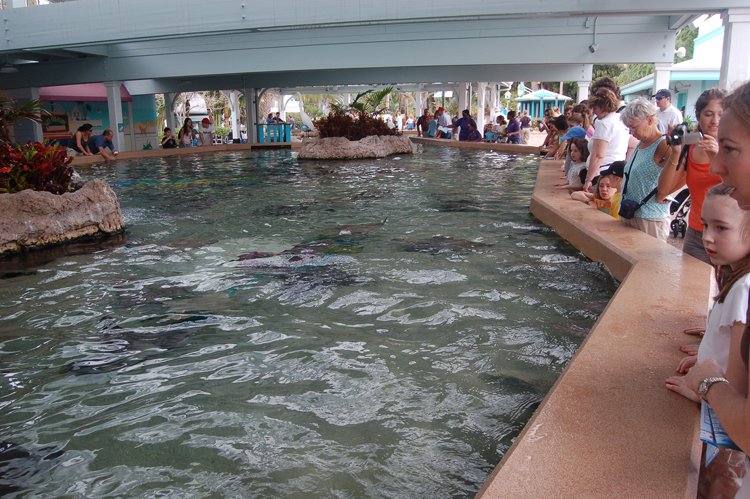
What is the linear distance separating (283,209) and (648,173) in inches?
230

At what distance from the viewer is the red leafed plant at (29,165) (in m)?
7.08

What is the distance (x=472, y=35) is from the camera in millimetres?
17609

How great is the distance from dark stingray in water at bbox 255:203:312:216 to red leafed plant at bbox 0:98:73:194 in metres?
2.79

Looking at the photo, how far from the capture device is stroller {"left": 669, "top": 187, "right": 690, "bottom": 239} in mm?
6312

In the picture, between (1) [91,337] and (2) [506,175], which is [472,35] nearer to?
(2) [506,175]

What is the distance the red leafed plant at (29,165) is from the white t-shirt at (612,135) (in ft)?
23.2

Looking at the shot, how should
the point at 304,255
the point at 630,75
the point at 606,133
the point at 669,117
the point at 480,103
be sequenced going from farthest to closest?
the point at 630,75
the point at 480,103
the point at 669,117
the point at 606,133
the point at 304,255

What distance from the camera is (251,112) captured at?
25688mm

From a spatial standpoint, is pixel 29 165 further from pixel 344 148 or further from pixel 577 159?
pixel 344 148

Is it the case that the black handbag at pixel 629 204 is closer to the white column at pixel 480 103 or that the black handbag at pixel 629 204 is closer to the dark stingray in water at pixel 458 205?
the dark stingray in water at pixel 458 205

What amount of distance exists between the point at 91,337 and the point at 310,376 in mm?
1740

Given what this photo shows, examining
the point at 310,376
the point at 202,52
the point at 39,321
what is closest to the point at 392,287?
the point at 310,376

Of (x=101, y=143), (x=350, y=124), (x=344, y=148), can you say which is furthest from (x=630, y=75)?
(x=101, y=143)

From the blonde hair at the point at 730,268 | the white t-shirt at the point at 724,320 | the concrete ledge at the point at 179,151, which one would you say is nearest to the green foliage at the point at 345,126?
the concrete ledge at the point at 179,151
